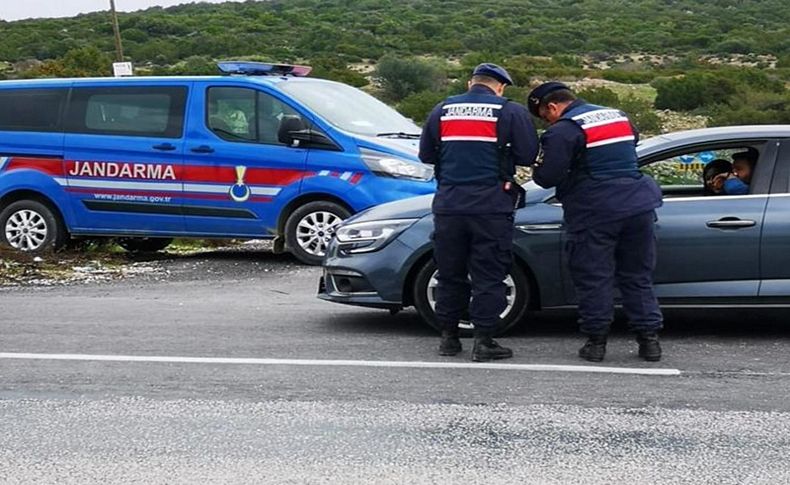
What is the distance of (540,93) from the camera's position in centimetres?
644

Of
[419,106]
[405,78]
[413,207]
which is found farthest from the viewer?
[405,78]

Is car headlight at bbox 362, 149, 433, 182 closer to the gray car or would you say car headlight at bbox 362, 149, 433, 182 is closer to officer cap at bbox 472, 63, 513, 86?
the gray car

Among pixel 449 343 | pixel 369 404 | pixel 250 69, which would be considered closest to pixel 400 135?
pixel 250 69

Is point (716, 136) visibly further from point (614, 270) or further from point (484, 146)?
point (484, 146)

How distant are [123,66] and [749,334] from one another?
11.9 m

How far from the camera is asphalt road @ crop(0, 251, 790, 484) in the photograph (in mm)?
4723

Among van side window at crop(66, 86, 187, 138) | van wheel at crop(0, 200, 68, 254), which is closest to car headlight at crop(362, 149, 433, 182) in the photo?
van side window at crop(66, 86, 187, 138)

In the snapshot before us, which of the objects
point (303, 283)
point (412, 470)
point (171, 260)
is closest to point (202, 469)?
point (412, 470)

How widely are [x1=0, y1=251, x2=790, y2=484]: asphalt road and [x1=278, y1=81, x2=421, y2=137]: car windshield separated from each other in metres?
3.21

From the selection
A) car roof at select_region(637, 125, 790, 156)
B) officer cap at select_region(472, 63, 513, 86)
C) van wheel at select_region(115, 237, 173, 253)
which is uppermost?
officer cap at select_region(472, 63, 513, 86)

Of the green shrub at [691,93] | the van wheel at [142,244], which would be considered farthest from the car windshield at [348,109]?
the green shrub at [691,93]

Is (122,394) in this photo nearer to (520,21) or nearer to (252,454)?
(252,454)

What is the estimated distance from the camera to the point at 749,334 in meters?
7.25

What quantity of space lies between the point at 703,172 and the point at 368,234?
7.26 feet
